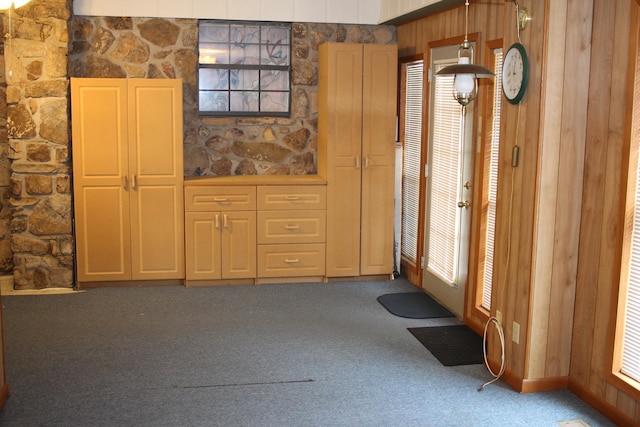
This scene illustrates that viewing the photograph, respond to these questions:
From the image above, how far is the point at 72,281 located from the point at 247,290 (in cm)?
153

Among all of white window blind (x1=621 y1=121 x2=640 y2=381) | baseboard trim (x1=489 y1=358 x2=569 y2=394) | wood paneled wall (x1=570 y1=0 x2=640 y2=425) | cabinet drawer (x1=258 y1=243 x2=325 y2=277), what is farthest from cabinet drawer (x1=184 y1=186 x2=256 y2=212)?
white window blind (x1=621 y1=121 x2=640 y2=381)

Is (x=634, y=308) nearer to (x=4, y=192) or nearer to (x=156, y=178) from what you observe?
(x=156, y=178)

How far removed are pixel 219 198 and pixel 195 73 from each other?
1.23m

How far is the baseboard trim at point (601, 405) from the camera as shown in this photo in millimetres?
3639

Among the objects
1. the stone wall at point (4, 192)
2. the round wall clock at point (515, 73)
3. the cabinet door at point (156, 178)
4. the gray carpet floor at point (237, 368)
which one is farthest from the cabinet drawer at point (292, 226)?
the round wall clock at point (515, 73)

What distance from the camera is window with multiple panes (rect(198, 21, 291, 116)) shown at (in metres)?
6.67

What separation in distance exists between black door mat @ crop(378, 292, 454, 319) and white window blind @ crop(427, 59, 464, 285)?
24cm

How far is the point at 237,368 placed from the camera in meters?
4.48

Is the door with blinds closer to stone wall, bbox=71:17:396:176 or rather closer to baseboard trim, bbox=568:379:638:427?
stone wall, bbox=71:17:396:176

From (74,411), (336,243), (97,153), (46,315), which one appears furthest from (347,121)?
(74,411)

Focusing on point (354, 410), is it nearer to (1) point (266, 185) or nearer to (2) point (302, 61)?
(1) point (266, 185)

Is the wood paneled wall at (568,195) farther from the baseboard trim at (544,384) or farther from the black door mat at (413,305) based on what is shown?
the black door mat at (413,305)

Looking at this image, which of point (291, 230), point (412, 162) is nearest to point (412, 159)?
point (412, 162)

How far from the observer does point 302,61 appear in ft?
22.2
